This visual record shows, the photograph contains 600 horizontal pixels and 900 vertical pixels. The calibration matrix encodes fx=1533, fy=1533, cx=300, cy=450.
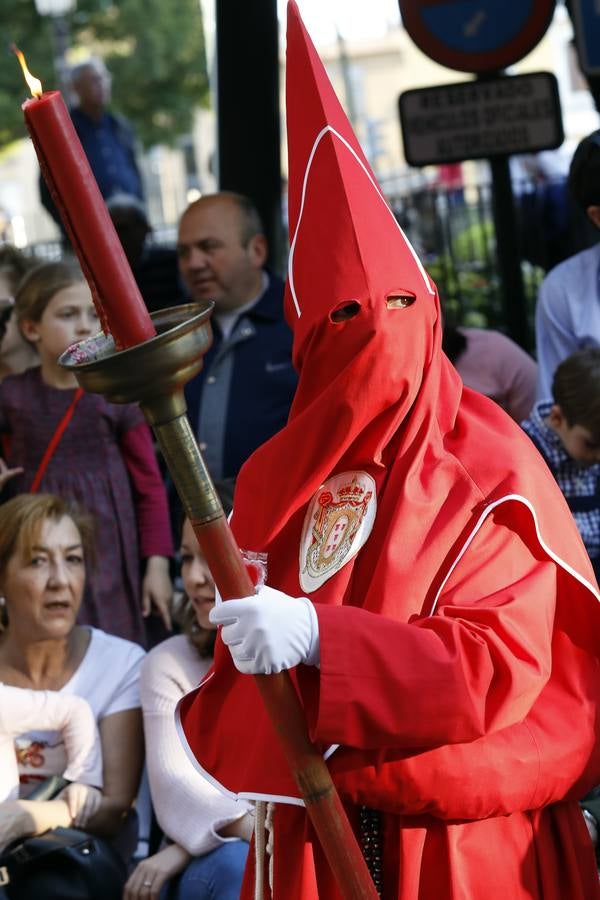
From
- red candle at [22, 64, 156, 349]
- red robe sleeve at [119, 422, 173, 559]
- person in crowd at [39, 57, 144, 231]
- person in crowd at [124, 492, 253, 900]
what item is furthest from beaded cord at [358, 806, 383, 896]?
person in crowd at [39, 57, 144, 231]

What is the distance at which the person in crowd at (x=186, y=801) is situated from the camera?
3.72 m

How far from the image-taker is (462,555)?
2.36 meters

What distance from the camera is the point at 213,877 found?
12.1 feet

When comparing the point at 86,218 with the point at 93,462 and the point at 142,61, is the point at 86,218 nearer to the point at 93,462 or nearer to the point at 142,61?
the point at 93,462

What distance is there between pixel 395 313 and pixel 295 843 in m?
0.87

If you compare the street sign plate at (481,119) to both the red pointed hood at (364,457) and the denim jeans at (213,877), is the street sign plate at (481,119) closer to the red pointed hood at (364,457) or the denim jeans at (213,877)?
the denim jeans at (213,877)

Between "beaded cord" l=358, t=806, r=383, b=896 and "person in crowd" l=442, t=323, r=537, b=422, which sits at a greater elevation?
"person in crowd" l=442, t=323, r=537, b=422

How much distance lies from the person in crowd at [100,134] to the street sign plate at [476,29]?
5.03 metres

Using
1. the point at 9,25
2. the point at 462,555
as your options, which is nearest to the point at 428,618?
the point at 462,555

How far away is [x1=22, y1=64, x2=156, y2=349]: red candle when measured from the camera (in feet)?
6.20

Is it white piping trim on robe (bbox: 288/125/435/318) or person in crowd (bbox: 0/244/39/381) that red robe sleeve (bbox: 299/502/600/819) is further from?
person in crowd (bbox: 0/244/39/381)

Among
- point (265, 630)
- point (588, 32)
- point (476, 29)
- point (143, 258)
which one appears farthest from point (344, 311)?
point (143, 258)

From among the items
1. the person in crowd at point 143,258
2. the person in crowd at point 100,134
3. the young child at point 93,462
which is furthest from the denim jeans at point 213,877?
the person in crowd at point 100,134

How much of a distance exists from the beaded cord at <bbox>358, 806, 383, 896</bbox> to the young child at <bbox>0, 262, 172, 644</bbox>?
2.26 meters
